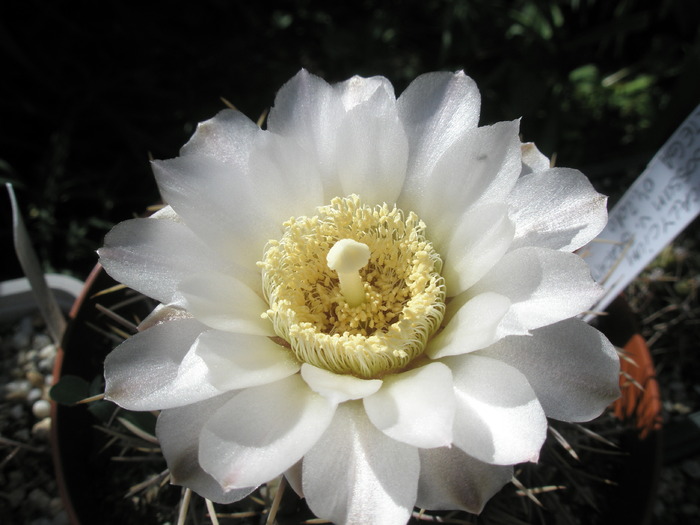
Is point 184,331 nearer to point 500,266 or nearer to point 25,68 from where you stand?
point 500,266

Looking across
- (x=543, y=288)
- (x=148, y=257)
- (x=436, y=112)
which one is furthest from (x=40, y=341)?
(x=543, y=288)

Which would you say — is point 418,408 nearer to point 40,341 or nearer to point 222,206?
point 222,206

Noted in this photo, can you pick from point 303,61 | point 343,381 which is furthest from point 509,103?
point 343,381

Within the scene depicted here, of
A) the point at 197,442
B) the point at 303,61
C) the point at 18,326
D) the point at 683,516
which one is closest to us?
the point at 197,442

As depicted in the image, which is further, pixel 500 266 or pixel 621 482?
pixel 621 482

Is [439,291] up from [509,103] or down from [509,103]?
up

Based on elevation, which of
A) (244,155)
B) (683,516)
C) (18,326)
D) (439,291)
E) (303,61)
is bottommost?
(683,516)

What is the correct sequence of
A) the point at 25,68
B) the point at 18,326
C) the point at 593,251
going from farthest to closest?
the point at 25,68 → the point at 18,326 → the point at 593,251
